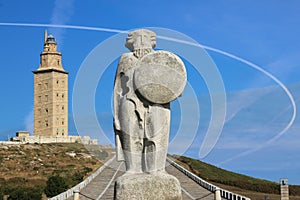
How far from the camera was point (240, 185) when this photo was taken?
41.0 m

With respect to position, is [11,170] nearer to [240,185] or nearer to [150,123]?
[240,185]

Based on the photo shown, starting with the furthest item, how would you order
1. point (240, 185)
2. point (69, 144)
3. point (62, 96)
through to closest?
point (62, 96)
point (69, 144)
point (240, 185)

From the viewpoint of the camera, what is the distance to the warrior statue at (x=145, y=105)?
37.2 feet

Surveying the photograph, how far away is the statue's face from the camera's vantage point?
1193cm

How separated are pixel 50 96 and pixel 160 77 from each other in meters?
114

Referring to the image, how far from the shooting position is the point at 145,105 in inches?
453

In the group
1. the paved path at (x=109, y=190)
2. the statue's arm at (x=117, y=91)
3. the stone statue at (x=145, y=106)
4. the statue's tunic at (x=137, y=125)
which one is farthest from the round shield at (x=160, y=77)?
the paved path at (x=109, y=190)

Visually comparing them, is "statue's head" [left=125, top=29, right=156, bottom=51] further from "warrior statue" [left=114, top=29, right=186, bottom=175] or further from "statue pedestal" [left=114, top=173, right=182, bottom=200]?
"statue pedestal" [left=114, top=173, right=182, bottom=200]

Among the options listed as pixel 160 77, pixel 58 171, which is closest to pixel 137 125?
pixel 160 77

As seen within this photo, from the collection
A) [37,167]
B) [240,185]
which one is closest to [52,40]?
[37,167]

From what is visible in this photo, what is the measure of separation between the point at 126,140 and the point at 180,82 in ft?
5.09

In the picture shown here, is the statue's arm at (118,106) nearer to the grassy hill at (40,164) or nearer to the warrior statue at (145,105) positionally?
the warrior statue at (145,105)

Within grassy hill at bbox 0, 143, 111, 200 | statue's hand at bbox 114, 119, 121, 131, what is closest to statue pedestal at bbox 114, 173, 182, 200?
statue's hand at bbox 114, 119, 121, 131

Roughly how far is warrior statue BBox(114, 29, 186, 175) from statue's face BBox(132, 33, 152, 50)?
21cm
